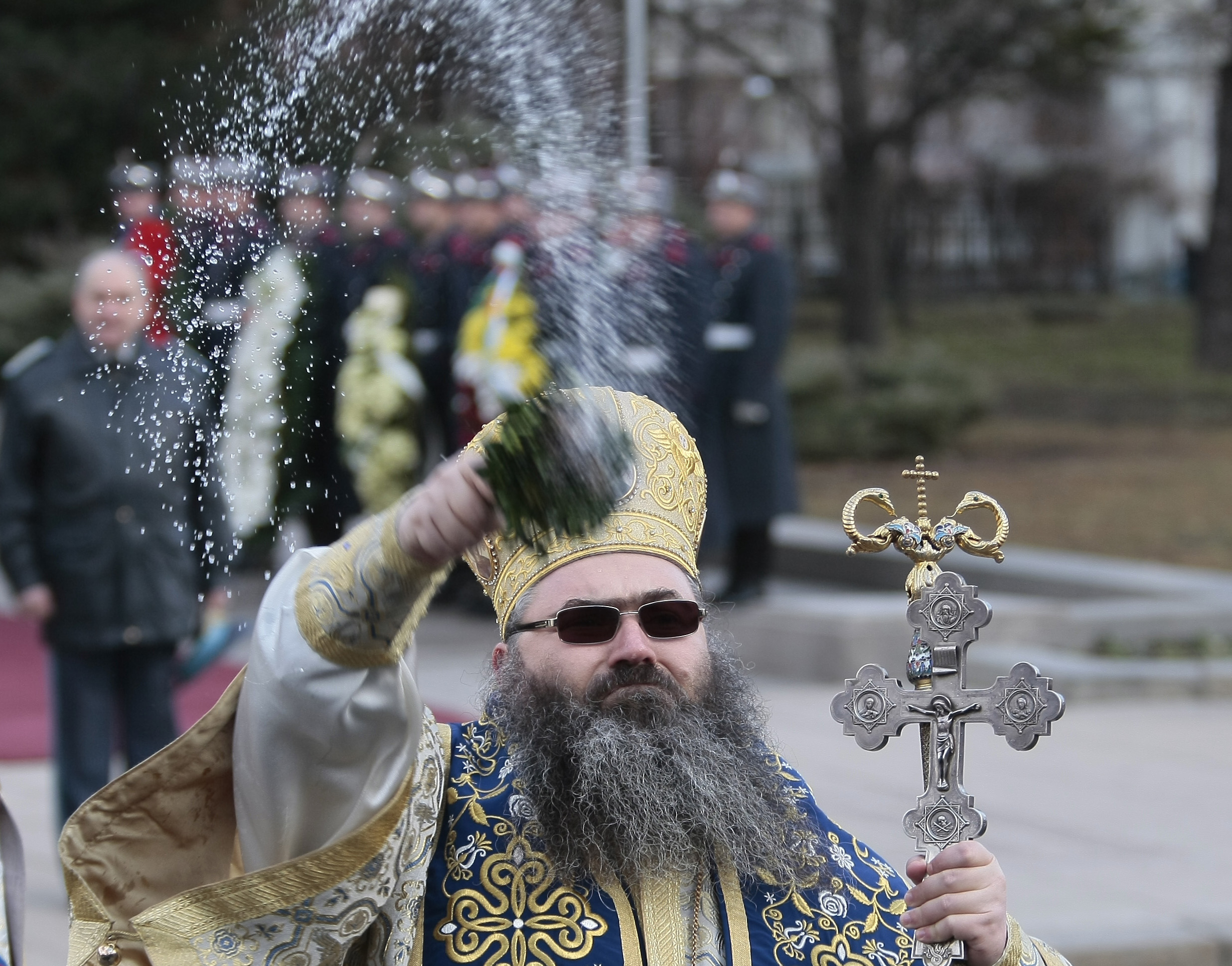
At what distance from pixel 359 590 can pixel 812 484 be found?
1460 centimetres

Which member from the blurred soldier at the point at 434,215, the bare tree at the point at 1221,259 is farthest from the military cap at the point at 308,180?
the bare tree at the point at 1221,259

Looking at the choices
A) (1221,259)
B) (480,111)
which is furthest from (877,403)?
(480,111)

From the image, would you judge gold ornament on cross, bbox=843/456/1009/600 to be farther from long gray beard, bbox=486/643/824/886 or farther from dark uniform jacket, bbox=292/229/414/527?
dark uniform jacket, bbox=292/229/414/527

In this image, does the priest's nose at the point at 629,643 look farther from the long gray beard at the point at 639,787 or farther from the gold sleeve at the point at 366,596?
the gold sleeve at the point at 366,596

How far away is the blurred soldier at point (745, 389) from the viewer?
10.8 metres

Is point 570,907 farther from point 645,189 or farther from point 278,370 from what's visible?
point 645,189

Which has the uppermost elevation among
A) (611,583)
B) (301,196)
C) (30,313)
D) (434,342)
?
(30,313)

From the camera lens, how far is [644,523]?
112 inches

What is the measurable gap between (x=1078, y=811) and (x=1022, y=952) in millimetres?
4361

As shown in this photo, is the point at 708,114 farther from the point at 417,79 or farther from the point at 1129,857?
the point at 417,79

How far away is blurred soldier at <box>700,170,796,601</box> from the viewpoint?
10.8 metres

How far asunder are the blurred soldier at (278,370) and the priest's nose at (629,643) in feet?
1.60

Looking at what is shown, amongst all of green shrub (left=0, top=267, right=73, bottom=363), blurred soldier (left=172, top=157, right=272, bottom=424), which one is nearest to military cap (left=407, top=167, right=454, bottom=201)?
blurred soldier (left=172, top=157, right=272, bottom=424)

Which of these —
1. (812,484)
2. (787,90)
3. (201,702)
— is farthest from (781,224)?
(201,702)
